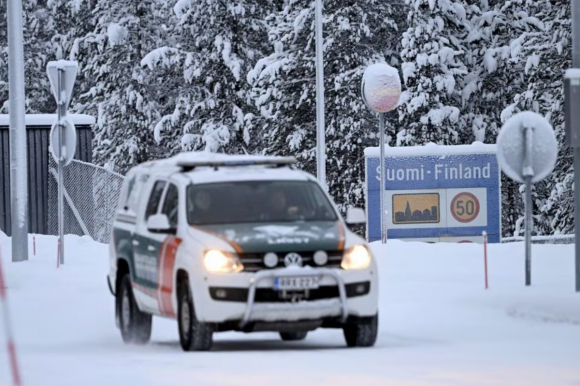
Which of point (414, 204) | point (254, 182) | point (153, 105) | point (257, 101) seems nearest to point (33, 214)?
point (414, 204)

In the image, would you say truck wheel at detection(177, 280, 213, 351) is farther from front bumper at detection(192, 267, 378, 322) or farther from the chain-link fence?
the chain-link fence

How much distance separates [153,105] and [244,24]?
514cm

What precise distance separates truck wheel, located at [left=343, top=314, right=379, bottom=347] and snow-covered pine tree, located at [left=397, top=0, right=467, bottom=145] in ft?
113

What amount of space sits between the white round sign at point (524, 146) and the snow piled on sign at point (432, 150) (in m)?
13.3

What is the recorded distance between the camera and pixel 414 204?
32.1m

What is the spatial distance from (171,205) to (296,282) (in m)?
1.89

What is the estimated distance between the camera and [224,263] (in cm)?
1288

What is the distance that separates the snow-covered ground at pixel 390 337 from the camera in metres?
10.7

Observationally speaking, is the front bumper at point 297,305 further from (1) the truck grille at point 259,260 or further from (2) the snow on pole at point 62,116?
(2) the snow on pole at point 62,116

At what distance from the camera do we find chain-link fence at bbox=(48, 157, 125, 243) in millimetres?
33125

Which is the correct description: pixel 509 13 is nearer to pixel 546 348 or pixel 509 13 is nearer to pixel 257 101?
pixel 257 101

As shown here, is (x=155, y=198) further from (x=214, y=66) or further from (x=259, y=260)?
(x=214, y=66)

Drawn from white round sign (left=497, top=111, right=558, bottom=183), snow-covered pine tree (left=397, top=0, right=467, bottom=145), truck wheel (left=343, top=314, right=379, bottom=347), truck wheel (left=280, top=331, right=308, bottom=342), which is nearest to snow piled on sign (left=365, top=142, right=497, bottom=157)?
white round sign (left=497, top=111, right=558, bottom=183)

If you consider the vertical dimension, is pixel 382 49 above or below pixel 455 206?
above
